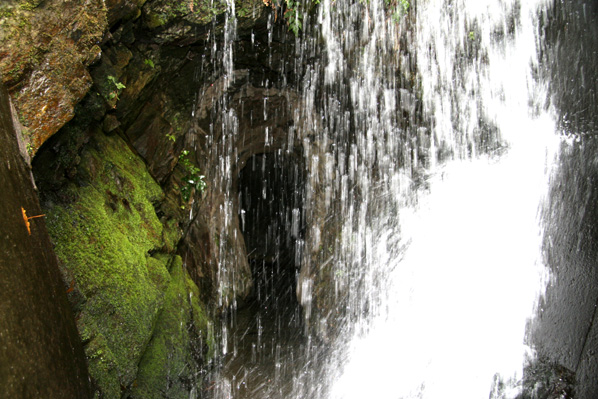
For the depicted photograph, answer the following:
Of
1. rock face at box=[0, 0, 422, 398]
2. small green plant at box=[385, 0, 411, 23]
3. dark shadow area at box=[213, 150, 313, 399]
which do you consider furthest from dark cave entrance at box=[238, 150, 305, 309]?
small green plant at box=[385, 0, 411, 23]

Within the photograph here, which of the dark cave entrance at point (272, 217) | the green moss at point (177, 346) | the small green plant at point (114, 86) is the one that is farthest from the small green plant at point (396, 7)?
the green moss at point (177, 346)

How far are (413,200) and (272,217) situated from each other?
474 cm

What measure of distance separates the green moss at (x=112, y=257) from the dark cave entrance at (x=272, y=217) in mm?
4109

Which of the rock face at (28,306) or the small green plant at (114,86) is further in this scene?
the small green plant at (114,86)

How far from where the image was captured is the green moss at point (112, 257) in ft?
11.7

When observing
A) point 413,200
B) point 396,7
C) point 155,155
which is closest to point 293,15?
point 396,7

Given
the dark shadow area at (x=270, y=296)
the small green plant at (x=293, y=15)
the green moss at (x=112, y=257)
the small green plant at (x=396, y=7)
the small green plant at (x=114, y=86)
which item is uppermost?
the small green plant at (x=396, y=7)

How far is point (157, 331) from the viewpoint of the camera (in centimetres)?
483

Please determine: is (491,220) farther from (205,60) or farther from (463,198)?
(205,60)

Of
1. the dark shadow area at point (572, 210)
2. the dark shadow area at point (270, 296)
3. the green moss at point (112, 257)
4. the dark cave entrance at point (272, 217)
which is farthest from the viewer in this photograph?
the dark cave entrance at point (272, 217)

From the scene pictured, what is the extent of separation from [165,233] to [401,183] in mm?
3550

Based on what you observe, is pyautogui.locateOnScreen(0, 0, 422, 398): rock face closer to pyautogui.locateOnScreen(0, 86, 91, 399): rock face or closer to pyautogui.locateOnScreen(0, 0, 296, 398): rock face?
pyautogui.locateOnScreen(0, 0, 296, 398): rock face

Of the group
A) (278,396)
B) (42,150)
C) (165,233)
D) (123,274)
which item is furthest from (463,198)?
(42,150)

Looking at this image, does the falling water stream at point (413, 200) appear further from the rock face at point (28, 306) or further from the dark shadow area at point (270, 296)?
the rock face at point (28, 306)
